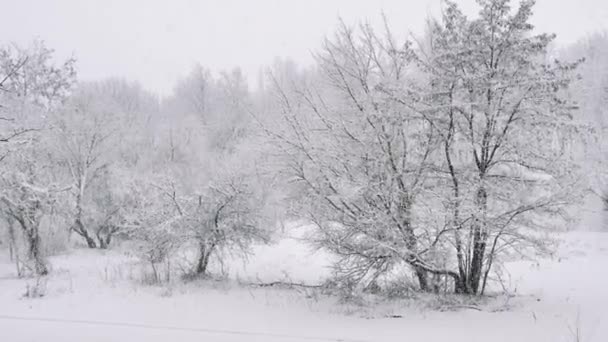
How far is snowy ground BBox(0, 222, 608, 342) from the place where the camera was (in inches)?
249

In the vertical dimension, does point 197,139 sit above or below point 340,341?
above

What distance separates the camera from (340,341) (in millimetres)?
5992

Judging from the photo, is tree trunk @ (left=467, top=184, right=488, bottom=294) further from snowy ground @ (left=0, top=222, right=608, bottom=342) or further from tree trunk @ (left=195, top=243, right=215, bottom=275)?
tree trunk @ (left=195, top=243, right=215, bottom=275)

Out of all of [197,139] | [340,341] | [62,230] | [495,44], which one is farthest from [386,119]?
[197,139]

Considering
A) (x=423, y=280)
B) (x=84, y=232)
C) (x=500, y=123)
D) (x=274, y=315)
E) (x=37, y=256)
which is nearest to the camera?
(x=500, y=123)

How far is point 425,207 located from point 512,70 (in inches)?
116

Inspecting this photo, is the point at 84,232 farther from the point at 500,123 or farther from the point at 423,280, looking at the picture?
the point at 500,123

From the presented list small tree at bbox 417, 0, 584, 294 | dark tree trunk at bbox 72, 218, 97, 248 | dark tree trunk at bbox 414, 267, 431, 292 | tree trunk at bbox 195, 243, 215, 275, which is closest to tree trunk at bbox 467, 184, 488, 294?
small tree at bbox 417, 0, 584, 294

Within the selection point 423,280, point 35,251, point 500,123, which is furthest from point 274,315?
point 35,251

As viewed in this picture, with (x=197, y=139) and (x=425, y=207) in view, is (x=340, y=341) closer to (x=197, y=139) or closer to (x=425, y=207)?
(x=425, y=207)

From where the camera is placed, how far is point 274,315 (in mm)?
7816

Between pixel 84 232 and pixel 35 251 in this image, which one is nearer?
pixel 35 251

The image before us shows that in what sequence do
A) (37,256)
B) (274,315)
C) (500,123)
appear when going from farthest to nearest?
(37,256)
(274,315)
(500,123)

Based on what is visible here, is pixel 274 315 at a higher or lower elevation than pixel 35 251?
lower
